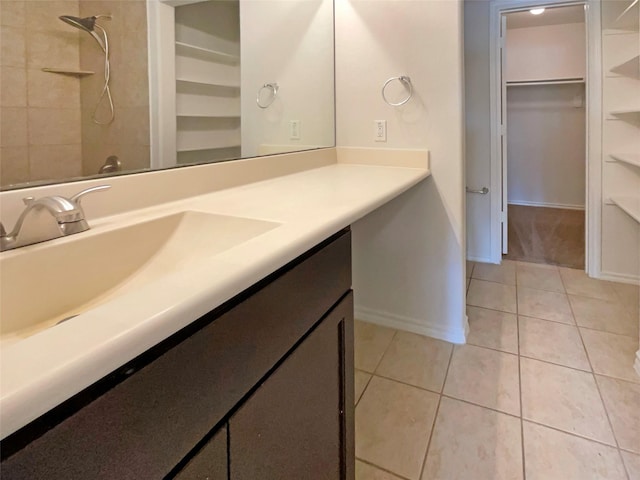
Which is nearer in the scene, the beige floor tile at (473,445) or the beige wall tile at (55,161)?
the beige wall tile at (55,161)

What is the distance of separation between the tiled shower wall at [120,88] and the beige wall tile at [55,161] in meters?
0.02

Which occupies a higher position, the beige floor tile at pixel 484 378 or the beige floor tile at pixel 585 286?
the beige floor tile at pixel 585 286

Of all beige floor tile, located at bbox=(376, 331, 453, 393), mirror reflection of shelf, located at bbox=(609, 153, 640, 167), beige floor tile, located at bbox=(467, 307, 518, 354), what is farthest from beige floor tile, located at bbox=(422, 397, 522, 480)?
mirror reflection of shelf, located at bbox=(609, 153, 640, 167)

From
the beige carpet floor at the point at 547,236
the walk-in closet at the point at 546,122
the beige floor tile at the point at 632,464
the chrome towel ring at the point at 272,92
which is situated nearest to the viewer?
the beige floor tile at the point at 632,464

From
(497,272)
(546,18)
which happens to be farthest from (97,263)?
(546,18)

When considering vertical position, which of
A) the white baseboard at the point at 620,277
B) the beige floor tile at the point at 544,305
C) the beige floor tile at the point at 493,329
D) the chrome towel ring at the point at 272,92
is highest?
the chrome towel ring at the point at 272,92

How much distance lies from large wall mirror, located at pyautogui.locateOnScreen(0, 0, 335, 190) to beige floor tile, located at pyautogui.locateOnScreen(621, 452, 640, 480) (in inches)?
63.9

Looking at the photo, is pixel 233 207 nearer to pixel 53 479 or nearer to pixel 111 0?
pixel 111 0

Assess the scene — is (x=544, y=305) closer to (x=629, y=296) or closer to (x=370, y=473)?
(x=629, y=296)

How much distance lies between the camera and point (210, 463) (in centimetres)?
53

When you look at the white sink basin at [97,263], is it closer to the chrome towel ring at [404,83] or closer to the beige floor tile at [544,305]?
the chrome towel ring at [404,83]

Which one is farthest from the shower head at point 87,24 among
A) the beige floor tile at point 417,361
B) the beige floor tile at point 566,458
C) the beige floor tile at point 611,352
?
the beige floor tile at point 611,352

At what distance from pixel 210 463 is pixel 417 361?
Answer: 154 centimetres

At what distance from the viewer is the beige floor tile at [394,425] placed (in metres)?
1.34
